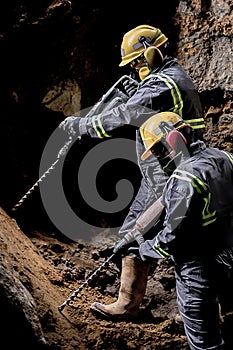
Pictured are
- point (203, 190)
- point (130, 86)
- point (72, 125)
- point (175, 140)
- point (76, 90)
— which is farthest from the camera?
point (76, 90)

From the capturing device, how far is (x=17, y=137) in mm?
4523

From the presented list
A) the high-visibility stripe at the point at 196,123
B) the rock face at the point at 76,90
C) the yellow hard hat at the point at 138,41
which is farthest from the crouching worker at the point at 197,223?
the yellow hard hat at the point at 138,41

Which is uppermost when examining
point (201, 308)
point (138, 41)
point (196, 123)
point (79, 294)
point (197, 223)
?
point (138, 41)

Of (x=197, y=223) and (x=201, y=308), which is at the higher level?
(x=197, y=223)

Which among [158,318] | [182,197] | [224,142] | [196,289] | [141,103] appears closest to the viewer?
[182,197]

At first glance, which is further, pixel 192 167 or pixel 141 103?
pixel 141 103

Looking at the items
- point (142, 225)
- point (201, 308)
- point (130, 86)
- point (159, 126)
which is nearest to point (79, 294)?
→ point (142, 225)

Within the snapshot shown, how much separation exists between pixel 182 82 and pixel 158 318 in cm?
223

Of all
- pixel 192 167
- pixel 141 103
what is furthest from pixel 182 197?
pixel 141 103

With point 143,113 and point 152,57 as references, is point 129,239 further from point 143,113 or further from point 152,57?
point 152,57

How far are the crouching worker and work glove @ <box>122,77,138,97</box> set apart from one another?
1.01 meters

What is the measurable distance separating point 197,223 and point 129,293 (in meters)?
1.16

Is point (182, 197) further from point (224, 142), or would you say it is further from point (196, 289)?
point (224, 142)

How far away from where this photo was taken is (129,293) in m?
3.62
